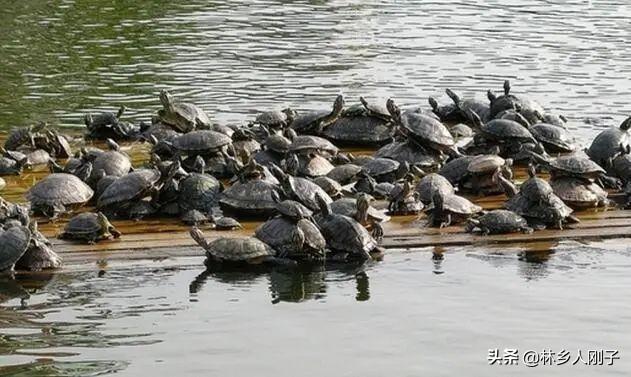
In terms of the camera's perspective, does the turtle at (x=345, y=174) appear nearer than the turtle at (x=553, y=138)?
Yes

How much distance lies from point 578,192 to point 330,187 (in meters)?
2.27

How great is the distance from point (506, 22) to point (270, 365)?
18.2 m

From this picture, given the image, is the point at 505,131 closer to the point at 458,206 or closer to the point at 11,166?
the point at 458,206

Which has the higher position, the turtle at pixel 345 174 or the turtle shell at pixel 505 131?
the turtle shell at pixel 505 131

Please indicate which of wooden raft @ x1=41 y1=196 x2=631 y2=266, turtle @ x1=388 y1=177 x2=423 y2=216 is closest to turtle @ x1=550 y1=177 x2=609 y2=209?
wooden raft @ x1=41 y1=196 x2=631 y2=266

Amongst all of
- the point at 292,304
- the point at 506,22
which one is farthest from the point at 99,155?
the point at 506,22

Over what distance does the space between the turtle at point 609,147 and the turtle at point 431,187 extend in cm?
187

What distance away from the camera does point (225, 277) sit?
Answer: 9.45 metres

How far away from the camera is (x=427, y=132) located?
1210 centimetres

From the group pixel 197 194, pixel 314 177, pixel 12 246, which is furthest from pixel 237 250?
pixel 314 177

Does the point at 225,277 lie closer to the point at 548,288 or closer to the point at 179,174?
the point at 179,174

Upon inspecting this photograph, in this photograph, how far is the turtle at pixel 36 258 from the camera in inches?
365

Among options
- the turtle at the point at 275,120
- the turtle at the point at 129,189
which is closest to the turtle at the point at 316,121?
the turtle at the point at 275,120

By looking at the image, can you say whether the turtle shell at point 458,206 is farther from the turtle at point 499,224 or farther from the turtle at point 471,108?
the turtle at point 471,108
